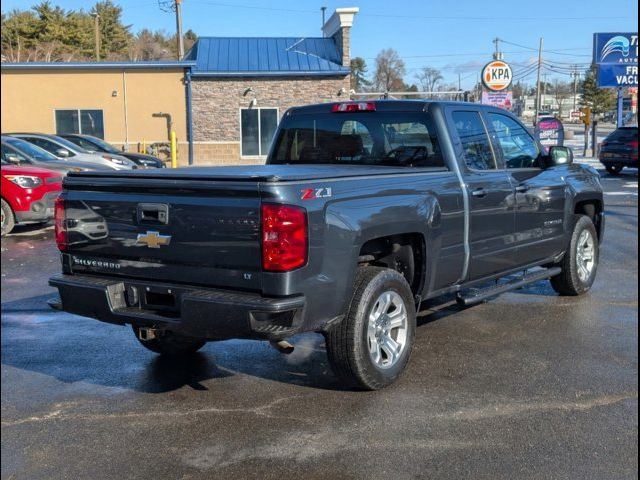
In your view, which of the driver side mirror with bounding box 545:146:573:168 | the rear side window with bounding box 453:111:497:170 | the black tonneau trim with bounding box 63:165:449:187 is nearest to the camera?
the black tonneau trim with bounding box 63:165:449:187

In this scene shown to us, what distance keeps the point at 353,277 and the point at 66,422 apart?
6.34 ft

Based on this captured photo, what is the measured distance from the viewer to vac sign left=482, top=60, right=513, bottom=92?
18469 millimetres

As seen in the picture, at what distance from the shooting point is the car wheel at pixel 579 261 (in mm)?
7000

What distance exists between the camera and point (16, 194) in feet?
36.9

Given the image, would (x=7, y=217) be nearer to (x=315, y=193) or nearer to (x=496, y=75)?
(x=315, y=193)

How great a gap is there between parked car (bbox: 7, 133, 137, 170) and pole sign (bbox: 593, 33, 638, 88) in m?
21.6

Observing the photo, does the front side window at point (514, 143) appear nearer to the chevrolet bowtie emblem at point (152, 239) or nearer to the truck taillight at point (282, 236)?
the truck taillight at point (282, 236)

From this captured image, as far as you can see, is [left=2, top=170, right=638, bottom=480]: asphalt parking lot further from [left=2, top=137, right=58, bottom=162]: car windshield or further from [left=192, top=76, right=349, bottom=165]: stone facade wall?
[left=192, top=76, right=349, bottom=165]: stone facade wall

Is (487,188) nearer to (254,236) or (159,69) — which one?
(254,236)

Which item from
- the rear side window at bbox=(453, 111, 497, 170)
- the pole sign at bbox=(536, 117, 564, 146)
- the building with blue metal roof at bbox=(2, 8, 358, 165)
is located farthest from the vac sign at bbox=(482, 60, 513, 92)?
the rear side window at bbox=(453, 111, 497, 170)

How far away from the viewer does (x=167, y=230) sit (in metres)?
4.11

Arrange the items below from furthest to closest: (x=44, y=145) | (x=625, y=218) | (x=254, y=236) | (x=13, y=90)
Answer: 1. (x=13, y=90)
2. (x=44, y=145)
3. (x=625, y=218)
4. (x=254, y=236)

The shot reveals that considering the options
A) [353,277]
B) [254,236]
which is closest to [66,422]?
[254,236]

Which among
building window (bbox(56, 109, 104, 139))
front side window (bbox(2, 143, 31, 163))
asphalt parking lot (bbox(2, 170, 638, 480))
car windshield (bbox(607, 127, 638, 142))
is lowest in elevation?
asphalt parking lot (bbox(2, 170, 638, 480))
